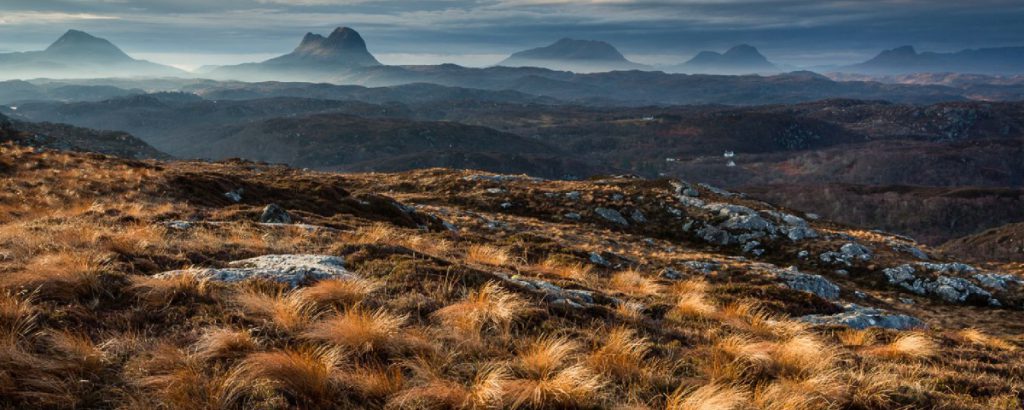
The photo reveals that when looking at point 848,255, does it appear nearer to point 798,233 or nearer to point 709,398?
point 798,233

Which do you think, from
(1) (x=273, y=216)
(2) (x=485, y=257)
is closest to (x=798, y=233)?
(2) (x=485, y=257)

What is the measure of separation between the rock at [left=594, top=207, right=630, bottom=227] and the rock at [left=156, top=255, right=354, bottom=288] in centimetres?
3045

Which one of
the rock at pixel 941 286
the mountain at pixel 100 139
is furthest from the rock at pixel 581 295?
the mountain at pixel 100 139

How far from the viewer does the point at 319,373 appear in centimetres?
454

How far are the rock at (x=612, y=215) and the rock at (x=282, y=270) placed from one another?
1199 inches

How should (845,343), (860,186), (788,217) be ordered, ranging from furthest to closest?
1. (860,186)
2. (788,217)
3. (845,343)

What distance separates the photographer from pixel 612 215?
3819cm

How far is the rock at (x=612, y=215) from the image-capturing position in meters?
37.5

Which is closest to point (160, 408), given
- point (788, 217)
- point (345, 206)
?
point (345, 206)

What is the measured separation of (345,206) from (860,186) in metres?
220

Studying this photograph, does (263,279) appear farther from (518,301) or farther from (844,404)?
(844,404)

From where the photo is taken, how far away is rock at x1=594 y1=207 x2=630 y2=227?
37469mm

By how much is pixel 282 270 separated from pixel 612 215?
32305mm

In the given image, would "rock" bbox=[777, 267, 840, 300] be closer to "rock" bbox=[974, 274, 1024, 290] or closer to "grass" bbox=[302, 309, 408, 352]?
"rock" bbox=[974, 274, 1024, 290]
